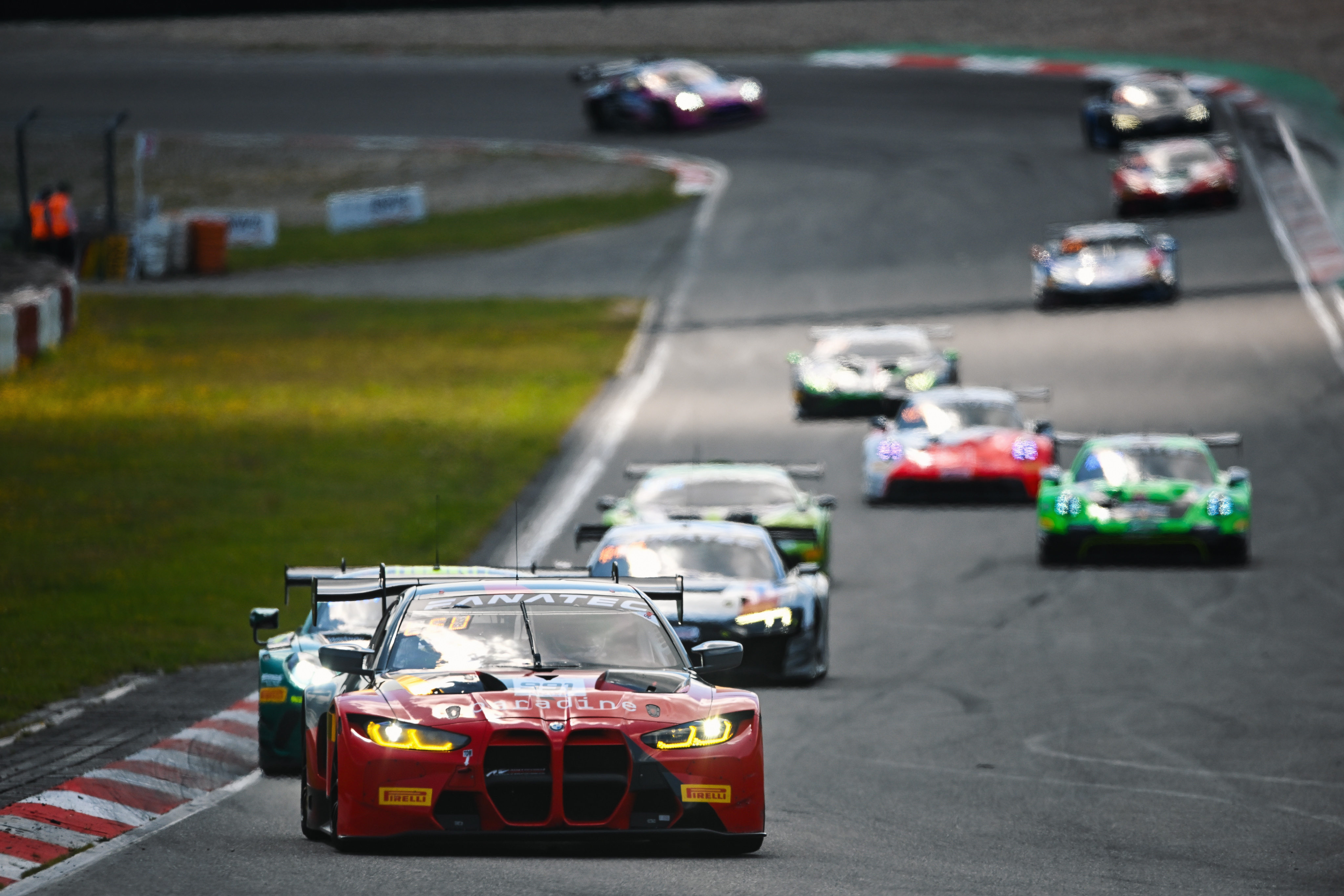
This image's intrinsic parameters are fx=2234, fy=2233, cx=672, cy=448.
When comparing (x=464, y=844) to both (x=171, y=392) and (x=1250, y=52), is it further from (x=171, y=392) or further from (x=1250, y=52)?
(x=1250, y=52)

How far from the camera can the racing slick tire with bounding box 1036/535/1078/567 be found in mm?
20453

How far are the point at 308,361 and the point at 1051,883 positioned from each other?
1023 inches

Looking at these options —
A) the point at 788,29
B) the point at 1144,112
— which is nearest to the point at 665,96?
the point at 1144,112

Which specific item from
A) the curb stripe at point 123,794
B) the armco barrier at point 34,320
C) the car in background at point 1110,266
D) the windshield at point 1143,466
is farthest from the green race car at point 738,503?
the car in background at point 1110,266

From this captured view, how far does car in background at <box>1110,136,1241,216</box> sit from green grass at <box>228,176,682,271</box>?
9.35 metres

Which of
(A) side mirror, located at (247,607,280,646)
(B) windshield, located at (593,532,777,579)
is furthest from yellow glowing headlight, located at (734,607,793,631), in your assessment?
(A) side mirror, located at (247,607,280,646)

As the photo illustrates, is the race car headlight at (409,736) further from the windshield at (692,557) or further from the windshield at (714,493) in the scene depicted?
the windshield at (714,493)

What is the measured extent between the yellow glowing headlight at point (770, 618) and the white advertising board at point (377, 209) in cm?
3247

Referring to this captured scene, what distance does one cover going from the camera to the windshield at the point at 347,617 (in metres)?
12.9

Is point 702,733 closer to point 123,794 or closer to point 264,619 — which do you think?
point 123,794

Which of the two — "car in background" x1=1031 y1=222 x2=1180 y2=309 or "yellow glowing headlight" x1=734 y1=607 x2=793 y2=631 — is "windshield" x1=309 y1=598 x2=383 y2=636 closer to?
"yellow glowing headlight" x1=734 y1=607 x2=793 y2=631

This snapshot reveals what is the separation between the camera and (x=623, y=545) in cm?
1655

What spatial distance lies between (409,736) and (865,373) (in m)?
20.6

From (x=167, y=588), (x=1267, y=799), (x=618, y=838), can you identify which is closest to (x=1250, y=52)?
(x=167, y=588)
